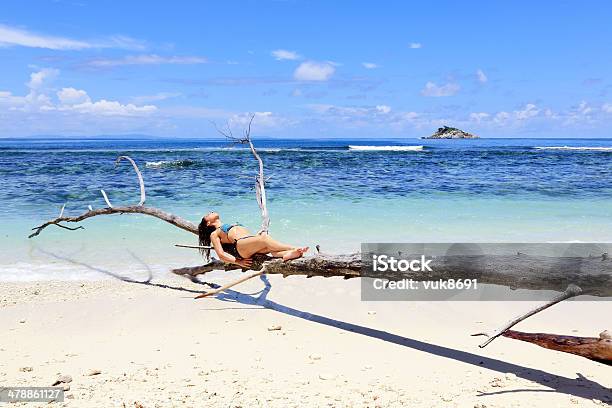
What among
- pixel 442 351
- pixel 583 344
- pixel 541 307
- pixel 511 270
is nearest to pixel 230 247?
pixel 442 351

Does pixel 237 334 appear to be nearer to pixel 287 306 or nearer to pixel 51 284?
pixel 287 306

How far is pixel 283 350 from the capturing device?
4.36 meters

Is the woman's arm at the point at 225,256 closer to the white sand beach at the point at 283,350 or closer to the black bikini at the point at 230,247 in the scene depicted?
the black bikini at the point at 230,247

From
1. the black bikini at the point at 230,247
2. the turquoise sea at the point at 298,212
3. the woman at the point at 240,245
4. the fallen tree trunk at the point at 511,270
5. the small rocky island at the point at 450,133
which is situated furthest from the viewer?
the small rocky island at the point at 450,133

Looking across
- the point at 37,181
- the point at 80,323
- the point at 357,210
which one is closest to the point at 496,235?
the point at 357,210

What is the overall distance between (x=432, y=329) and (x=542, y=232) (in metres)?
5.81

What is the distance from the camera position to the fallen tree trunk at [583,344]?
3361 millimetres

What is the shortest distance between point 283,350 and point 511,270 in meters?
1.95

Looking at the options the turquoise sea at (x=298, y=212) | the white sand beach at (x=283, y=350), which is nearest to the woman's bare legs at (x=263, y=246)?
the white sand beach at (x=283, y=350)

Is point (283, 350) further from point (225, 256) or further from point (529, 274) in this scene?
point (529, 274)

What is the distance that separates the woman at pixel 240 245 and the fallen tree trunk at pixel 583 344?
2.41 metres

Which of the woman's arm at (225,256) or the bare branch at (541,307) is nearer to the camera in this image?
the bare branch at (541,307)

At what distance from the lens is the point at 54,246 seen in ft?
28.4

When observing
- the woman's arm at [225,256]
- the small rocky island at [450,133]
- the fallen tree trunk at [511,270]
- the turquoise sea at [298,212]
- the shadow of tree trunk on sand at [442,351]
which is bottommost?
the shadow of tree trunk on sand at [442,351]
